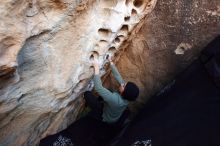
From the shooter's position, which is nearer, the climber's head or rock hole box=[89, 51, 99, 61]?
the climber's head

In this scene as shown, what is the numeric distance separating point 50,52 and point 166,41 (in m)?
0.84

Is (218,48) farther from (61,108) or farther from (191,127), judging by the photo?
(61,108)

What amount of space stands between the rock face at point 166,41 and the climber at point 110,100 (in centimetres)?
31

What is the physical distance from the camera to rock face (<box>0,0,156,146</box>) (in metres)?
1.97

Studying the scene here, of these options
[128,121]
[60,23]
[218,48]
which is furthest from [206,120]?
[60,23]

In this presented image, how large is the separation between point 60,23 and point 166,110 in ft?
2.67

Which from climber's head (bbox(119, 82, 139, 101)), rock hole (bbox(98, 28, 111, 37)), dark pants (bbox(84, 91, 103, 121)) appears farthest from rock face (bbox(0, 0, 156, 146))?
climber's head (bbox(119, 82, 139, 101))

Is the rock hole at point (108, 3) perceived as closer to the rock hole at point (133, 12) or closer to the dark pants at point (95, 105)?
the rock hole at point (133, 12)

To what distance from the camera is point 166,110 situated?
97.7 inches

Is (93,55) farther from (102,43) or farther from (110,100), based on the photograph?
(110,100)

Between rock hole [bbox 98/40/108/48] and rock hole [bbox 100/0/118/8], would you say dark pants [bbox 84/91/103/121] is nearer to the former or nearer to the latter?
rock hole [bbox 98/40/108/48]

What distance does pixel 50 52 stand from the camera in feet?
7.39

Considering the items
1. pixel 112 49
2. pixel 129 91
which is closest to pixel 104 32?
pixel 112 49

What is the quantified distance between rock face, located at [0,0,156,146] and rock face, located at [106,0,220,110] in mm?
138
